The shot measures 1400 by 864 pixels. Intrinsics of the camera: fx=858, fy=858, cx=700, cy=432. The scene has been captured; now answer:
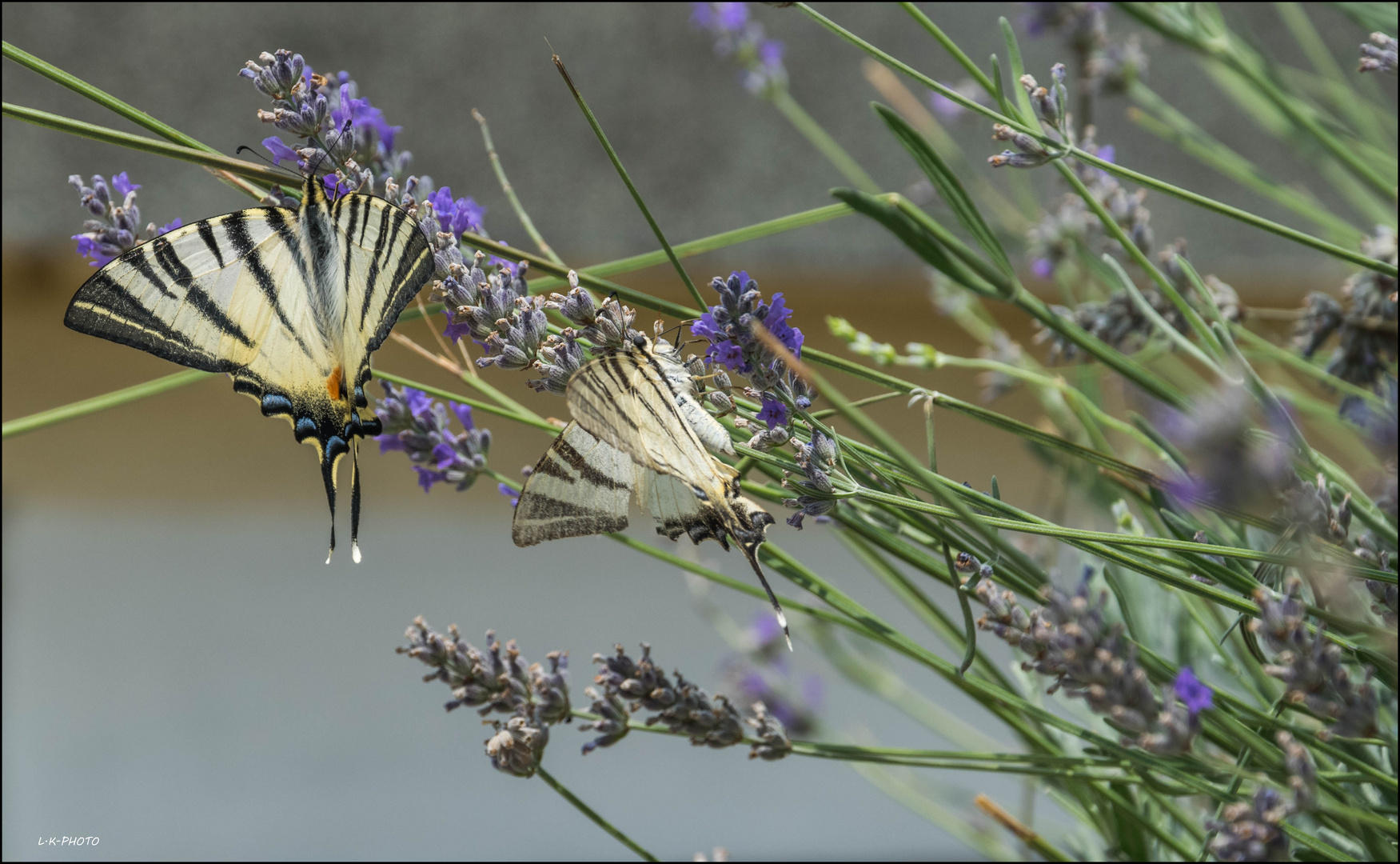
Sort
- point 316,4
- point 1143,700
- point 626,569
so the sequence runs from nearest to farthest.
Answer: point 1143,700
point 316,4
point 626,569

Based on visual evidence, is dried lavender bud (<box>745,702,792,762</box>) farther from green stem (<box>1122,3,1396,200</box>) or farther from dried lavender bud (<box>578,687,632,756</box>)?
green stem (<box>1122,3,1396,200</box>)

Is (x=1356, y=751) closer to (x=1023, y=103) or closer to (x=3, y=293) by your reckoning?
(x=1023, y=103)

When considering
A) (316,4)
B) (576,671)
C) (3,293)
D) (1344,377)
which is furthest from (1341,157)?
(3,293)

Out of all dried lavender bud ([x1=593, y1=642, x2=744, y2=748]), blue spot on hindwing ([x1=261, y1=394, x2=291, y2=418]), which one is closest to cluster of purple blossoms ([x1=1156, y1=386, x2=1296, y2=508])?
dried lavender bud ([x1=593, y1=642, x2=744, y2=748])

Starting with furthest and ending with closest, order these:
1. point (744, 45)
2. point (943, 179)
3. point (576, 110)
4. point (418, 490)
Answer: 1. point (418, 490)
2. point (576, 110)
3. point (744, 45)
4. point (943, 179)

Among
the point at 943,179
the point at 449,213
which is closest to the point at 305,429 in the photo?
the point at 449,213

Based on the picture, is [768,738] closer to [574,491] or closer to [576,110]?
[574,491]
